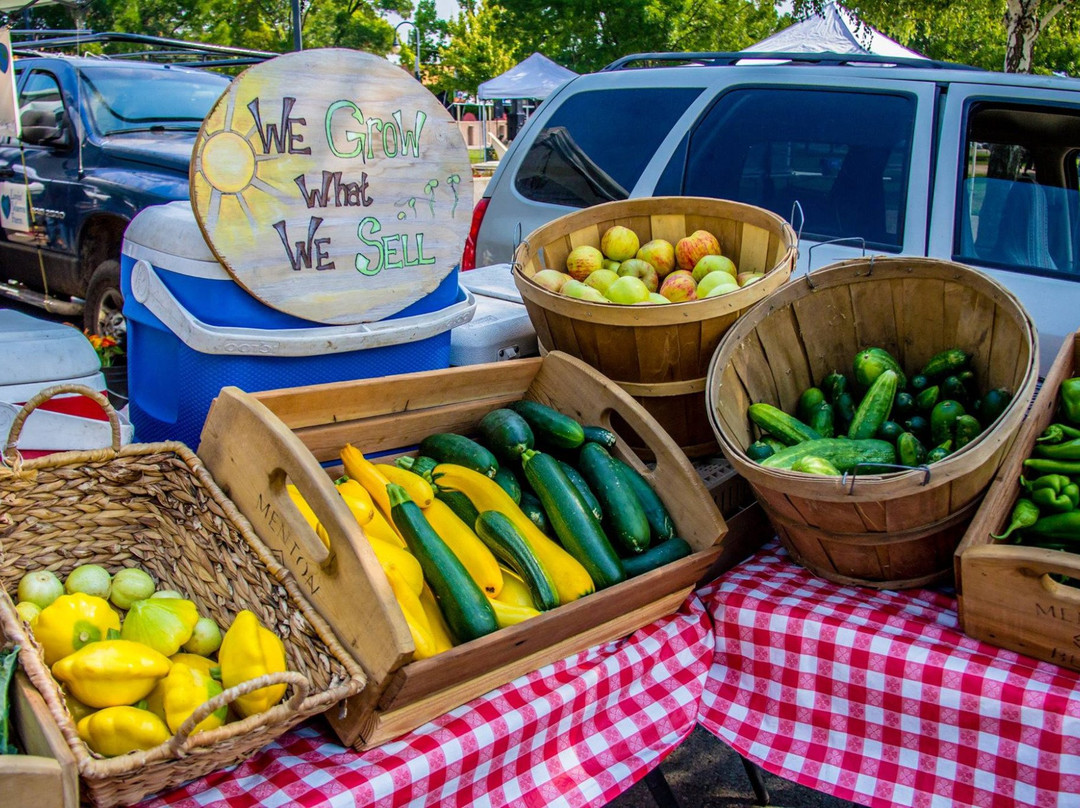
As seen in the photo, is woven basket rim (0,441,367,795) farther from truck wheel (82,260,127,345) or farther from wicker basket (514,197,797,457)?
truck wheel (82,260,127,345)

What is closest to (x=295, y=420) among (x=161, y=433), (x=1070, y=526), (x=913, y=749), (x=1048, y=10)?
(x=161, y=433)

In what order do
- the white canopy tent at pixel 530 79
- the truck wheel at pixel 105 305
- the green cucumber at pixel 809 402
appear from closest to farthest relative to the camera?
the green cucumber at pixel 809 402 < the truck wheel at pixel 105 305 < the white canopy tent at pixel 530 79

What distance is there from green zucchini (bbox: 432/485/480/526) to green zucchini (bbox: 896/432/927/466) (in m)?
0.96

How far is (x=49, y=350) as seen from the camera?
7.06ft

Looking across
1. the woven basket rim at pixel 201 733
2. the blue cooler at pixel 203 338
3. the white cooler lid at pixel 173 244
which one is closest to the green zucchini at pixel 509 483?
the blue cooler at pixel 203 338

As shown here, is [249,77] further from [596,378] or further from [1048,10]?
[1048,10]

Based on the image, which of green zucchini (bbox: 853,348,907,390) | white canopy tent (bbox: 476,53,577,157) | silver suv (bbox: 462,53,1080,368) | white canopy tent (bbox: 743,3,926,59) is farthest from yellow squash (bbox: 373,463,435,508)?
white canopy tent (bbox: 476,53,577,157)

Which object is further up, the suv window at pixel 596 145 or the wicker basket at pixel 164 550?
the suv window at pixel 596 145

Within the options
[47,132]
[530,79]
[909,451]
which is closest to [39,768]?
[909,451]

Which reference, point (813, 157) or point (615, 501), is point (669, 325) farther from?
point (813, 157)

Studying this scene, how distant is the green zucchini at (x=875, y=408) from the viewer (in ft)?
6.78

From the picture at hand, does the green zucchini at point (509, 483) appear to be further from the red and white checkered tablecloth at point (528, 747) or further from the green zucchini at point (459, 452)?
the red and white checkered tablecloth at point (528, 747)

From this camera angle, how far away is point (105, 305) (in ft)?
18.0

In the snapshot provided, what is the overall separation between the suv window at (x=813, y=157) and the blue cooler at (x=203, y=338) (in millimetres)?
2140
